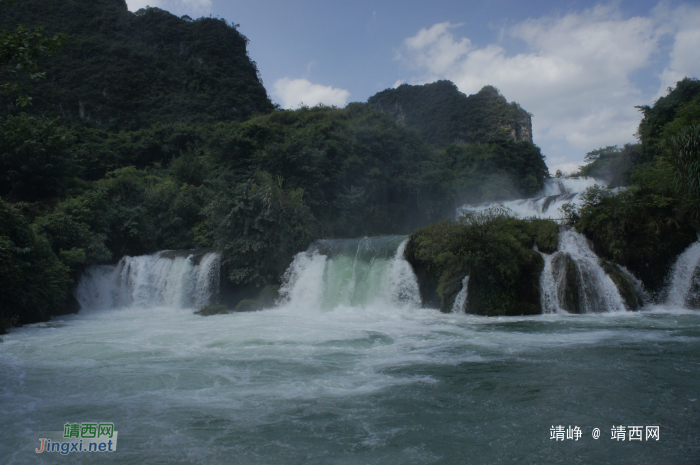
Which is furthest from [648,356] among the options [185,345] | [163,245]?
[163,245]

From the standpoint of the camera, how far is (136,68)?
47438 mm

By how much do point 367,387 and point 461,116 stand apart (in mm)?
62556

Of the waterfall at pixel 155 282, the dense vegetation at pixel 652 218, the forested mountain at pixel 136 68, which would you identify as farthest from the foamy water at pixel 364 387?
the forested mountain at pixel 136 68

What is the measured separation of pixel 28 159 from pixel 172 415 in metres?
19.3

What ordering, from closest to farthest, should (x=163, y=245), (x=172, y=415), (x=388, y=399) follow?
(x=172, y=415) < (x=388, y=399) < (x=163, y=245)

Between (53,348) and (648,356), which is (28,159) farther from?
(648,356)

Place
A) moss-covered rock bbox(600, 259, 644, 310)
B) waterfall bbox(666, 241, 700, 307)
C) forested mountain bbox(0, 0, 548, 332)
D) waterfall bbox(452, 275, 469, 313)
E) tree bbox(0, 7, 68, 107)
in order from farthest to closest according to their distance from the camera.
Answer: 1. forested mountain bbox(0, 0, 548, 332)
2. waterfall bbox(452, 275, 469, 313)
3. moss-covered rock bbox(600, 259, 644, 310)
4. waterfall bbox(666, 241, 700, 307)
5. tree bbox(0, 7, 68, 107)

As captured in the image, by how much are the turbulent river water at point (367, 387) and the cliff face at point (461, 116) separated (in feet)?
158

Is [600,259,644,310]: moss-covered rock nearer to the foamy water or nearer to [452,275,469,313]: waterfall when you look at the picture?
the foamy water

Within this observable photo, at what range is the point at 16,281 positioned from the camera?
13461 mm

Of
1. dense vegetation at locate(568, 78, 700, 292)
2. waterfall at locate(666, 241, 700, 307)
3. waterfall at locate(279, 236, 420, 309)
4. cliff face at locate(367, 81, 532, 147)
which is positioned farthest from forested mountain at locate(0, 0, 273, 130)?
waterfall at locate(666, 241, 700, 307)

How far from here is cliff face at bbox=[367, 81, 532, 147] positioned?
60.6m

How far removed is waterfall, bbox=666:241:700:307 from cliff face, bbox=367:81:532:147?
43901 mm

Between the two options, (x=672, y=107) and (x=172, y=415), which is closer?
(x=172, y=415)
